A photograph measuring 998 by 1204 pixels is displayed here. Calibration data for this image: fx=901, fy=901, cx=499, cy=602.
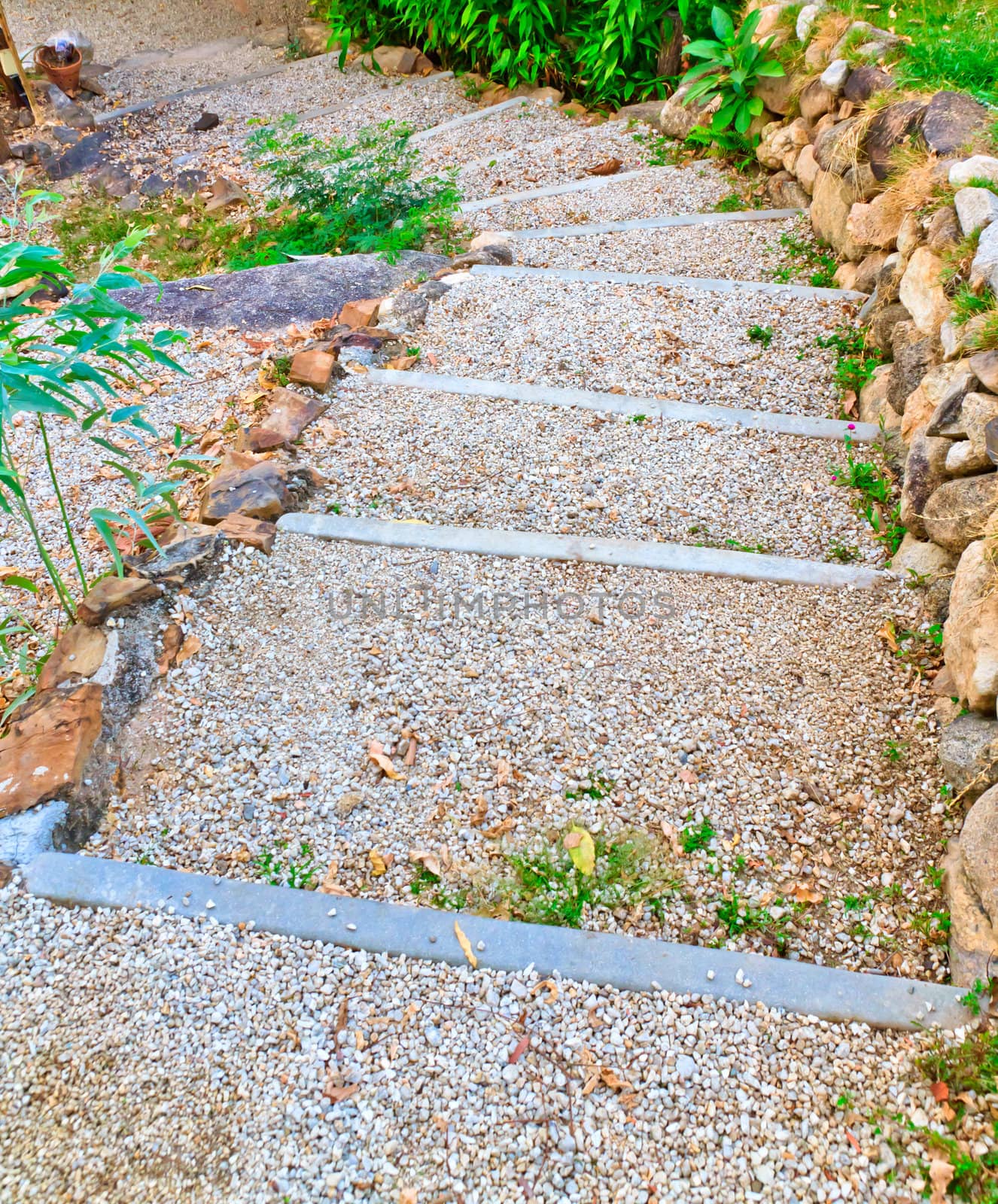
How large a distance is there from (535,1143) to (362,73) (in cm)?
788

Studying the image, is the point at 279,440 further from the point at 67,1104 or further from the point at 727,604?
the point at 67,1104

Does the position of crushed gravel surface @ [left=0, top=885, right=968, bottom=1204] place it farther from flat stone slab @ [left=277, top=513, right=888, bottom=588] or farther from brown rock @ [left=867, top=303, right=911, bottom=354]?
brown rock @ [left=867, top=303, right=911, bottom=354]

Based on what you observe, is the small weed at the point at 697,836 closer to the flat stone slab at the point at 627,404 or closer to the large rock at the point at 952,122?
the flat stone slab at the point at 627,404

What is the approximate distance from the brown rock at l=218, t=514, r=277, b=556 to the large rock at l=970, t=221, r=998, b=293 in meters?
2.28

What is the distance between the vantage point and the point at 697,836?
2.03m

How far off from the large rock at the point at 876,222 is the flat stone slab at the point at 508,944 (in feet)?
9.85

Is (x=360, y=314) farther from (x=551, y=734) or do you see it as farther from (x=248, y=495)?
(x=551, y=734)

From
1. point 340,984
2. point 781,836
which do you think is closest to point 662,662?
point 781,836

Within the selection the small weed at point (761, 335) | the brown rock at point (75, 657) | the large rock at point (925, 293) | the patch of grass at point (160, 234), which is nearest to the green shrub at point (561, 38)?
the patch of grass at point (160, 234)

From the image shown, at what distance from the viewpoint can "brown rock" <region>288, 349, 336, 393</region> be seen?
344 centimetres

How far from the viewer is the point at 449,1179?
4.94 ft

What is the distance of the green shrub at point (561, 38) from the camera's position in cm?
579

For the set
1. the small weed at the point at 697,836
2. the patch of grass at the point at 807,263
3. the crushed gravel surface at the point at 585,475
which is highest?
the patch of grass at the point at 807,263

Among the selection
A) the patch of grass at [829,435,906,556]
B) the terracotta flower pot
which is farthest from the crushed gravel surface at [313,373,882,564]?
the terracotta flower pot
